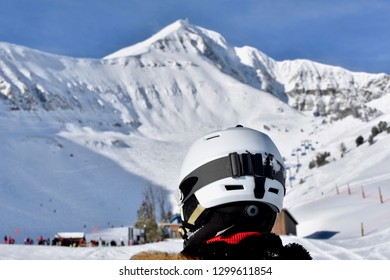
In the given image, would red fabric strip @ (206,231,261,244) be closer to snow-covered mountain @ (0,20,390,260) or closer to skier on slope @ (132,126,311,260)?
skier on slope @ (132,126,311,260)

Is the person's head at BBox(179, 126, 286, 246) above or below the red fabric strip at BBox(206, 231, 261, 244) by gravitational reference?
above

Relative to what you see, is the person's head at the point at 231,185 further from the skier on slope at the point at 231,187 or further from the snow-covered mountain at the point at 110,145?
the snow-covered mountain at the point at 110,145

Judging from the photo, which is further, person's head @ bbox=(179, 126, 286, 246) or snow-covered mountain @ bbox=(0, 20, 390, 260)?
snow-covered mountain @ bbox=(0, 20, 390, 260)

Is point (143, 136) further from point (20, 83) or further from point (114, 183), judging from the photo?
point (114, 183)

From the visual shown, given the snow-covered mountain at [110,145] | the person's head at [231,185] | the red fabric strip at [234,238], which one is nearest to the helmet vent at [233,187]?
the person's head at [231,185]

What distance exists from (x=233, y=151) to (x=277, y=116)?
18926cm

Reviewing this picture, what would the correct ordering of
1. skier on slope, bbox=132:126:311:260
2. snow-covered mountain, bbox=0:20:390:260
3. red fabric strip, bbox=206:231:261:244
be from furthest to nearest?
1. snow-covered mountain, bbox=0:20:390:260
2. skier on slope, bbox=132:126:311:260
3. red fabric strip, bbox=206:231:261:244

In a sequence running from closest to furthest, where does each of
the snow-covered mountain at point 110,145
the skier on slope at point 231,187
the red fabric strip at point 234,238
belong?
Result: the red fabric strip at point 234,238 → the skier on slope at point 231,187 → the snow-covered mountain at point 110,145

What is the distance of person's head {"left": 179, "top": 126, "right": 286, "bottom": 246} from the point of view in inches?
113

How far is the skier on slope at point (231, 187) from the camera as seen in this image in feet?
9.43

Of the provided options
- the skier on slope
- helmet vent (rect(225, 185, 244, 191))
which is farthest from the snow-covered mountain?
helmet vent (rect(225, 185, 244, 191))

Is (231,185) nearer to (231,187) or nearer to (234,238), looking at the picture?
(231,187)

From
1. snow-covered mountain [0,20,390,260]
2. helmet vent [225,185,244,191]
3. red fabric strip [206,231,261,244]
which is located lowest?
red fabric strip [206,231,261,244]

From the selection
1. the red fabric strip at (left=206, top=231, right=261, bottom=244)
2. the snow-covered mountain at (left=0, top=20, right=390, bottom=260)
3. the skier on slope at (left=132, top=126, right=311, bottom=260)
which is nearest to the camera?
the red fabric strip at (left=206, top=231, right=261, bottom=244)
